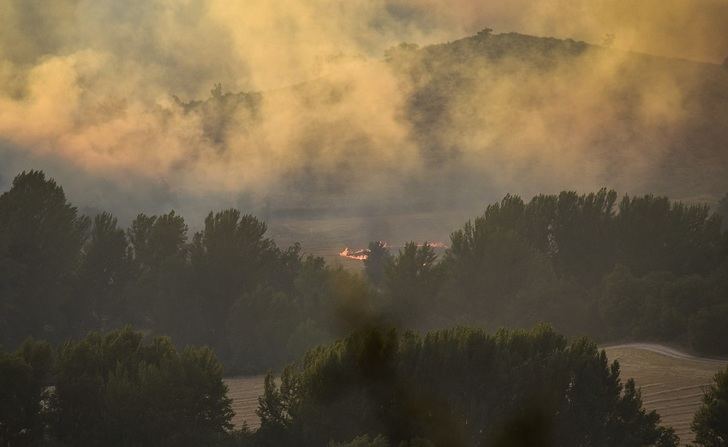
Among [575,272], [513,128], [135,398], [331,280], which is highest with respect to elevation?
[513,128]

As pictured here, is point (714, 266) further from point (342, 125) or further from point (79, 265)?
point (342, 125)

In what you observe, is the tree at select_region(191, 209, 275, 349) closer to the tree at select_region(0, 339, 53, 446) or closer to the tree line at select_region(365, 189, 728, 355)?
the tree line at select_region(365, 189, 728, 355)

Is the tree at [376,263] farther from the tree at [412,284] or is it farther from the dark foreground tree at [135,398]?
the dark foreground tree at [135,398]

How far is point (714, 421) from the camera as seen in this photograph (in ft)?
110

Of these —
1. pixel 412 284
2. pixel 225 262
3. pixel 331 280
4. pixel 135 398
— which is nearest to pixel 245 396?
pixel 331 280

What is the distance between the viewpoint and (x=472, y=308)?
66.4m

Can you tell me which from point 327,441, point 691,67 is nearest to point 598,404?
point 327,441

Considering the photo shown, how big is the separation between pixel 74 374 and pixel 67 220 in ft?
94.3

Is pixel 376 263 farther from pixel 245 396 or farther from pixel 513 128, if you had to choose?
pixel 513 128

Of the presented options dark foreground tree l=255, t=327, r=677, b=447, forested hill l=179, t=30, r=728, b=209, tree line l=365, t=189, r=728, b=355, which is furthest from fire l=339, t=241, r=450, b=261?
dark foreground tree l=255, t=327, r=677, b=447

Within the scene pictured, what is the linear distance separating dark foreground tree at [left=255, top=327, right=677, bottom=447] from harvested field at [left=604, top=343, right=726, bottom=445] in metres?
5.23

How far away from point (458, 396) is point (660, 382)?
54.7ft

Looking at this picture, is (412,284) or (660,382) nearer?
(660,382)

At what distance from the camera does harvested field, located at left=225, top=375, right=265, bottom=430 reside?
150ft
